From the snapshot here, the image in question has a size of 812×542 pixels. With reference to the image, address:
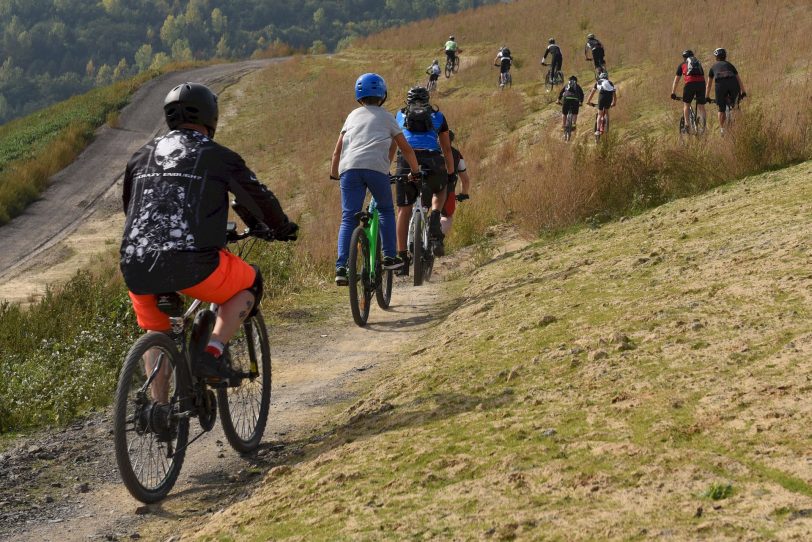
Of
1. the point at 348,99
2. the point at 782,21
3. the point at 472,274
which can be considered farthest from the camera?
the point at 348,99

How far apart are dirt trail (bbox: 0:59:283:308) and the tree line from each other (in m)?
120

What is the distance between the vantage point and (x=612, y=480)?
3.08 metres

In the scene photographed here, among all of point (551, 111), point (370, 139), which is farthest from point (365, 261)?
point (551, 111)

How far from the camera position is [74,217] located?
91.0ft

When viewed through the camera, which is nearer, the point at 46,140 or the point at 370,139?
the point at 370,139

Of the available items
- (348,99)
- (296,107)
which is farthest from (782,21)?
(296,107)

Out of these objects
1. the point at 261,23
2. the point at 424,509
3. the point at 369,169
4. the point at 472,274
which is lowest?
the point at 472,274

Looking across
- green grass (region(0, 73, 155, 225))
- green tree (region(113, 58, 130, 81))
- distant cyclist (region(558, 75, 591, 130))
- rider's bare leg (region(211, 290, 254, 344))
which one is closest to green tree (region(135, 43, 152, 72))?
green tree (region(113, 58, 130, 81))

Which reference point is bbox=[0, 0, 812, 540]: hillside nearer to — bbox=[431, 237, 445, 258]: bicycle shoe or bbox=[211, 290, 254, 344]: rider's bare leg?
bbox=[431, 237, 445, 258]: bicycle shoe

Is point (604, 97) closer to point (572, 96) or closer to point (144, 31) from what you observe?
point (572, 96)

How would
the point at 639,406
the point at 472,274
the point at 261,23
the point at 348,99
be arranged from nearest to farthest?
the point at 639,406 → the point at 472,274 → the point at 348,99 → the point at 261,23

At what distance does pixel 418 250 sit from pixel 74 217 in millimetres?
20746

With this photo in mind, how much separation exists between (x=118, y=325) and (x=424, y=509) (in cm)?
548

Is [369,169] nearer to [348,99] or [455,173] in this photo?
[455,173]
